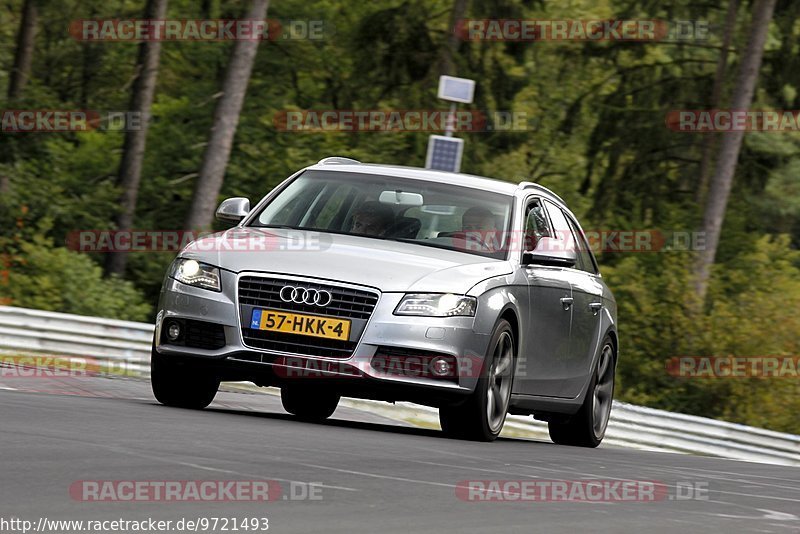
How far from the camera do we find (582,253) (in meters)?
12.7

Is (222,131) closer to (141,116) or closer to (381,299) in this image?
(141,116)

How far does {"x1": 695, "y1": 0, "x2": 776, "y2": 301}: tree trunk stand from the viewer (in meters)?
29.6

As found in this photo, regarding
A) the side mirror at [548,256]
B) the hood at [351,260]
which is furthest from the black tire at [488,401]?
the side mirror at [548,256]

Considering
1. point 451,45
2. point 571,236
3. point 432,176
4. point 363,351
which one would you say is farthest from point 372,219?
point 451,45

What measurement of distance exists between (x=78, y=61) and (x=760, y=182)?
1736cm

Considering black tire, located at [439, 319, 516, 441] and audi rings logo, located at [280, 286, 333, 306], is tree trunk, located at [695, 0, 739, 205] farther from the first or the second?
audi rings logo, located at [280, 286, 333, 306]

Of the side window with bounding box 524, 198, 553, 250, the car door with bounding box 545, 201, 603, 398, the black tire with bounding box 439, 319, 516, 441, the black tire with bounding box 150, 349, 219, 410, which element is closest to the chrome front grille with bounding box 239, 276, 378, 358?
the black tire with bounding box 150, 349, 219, 410

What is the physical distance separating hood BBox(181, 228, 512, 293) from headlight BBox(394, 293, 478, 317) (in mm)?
42

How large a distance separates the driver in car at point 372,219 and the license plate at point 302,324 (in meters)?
1.23

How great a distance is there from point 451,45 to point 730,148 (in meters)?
7.04

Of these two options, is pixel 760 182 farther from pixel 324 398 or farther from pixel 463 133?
pixel 324 398

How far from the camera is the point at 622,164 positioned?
34.4 metres

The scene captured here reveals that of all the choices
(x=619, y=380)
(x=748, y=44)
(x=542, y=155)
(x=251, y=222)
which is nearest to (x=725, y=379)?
(x=619, y=380)

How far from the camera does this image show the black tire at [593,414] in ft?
41.7
